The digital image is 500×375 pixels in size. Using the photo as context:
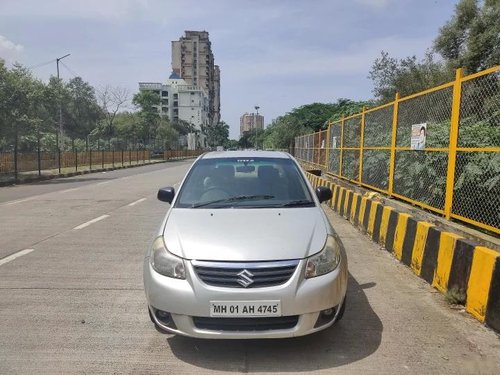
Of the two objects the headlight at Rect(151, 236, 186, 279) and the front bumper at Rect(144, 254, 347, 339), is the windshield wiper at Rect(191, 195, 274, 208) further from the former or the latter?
the front bumper at Rect(144, 254, 347, 339)

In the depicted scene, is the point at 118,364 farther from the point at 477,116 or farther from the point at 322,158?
the point at 322,158

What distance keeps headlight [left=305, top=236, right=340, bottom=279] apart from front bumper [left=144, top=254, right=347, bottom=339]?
0.15ft

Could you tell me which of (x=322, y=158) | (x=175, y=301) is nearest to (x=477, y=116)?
(x=175, y=301)

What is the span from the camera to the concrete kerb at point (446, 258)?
4441 mm

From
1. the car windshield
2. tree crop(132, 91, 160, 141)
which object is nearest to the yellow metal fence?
the car windshield

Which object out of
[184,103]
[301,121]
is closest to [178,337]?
[301,121]

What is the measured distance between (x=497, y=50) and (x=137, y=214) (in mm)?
21540

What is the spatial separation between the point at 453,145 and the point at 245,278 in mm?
3967

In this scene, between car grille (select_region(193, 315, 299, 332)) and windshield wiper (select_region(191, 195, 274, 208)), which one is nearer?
car grille (select_region(193, 315, 299, 332))

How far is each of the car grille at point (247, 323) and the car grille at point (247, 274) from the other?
10.1 inches

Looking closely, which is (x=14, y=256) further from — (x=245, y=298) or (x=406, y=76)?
(x=406, y=76)

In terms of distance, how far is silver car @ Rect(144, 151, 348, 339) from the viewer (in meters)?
3.62

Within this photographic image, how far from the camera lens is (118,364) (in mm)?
3725

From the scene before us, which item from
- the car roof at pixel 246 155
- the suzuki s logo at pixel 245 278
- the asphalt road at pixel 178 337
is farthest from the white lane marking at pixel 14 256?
the suzuki s logo at pixel 245 278
